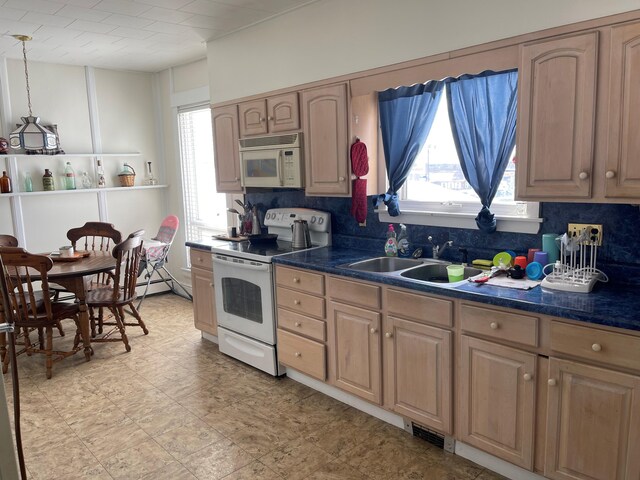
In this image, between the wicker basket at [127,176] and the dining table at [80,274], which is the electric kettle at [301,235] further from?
the wicker basket at [127,176]

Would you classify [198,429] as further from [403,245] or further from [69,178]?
[69,178]

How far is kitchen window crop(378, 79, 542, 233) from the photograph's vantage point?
2812 millimetres

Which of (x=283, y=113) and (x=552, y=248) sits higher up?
(x=283, y=113)

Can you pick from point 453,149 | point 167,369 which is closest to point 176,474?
point 167,369

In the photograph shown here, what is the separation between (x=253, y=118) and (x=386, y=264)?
1637 millimetres

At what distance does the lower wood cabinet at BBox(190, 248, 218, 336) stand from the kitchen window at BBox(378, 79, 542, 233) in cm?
157

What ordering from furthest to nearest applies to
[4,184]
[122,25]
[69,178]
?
[69,178] → [4,184] → [122,25]

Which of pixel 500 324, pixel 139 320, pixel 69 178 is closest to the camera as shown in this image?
pixel 500 324

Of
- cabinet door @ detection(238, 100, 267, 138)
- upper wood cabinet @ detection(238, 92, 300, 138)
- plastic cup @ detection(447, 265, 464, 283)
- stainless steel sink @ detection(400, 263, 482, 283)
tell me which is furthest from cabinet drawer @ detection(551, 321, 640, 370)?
cabinet door @ detection(238, 100, 267, 138)

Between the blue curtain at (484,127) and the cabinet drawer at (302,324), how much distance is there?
1174mm

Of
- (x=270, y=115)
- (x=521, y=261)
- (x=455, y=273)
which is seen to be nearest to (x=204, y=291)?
(x=270, y=115)

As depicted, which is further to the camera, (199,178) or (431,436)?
(199,178)

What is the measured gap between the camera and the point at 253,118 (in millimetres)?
3904

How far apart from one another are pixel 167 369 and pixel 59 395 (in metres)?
0.75
